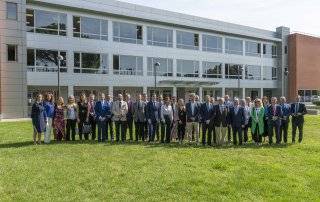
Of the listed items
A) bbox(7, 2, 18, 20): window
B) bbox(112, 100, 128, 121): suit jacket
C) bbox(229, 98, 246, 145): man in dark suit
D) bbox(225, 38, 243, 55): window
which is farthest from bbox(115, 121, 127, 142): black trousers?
bbox(225, 38, 243, 55): window

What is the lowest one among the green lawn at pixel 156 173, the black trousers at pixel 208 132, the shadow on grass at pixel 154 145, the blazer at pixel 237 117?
the green lawn at pixel 156 173

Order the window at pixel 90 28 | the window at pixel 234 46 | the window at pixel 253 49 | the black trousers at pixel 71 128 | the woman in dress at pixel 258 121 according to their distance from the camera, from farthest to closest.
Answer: the window at pixel 253 49, the window at pixel 234 46, the window at pixel 90 28, the black trousers at pixel 71 128, the woman in dress at pixel 258 121

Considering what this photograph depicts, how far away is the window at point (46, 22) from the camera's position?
34.5 metres

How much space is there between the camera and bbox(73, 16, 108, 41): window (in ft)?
124

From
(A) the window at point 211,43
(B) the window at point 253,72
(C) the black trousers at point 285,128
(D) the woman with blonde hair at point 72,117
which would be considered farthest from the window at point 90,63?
(C) the black trousers at point 285,128

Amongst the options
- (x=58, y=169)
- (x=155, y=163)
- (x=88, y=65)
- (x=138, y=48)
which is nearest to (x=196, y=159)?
(x=155, y=163)

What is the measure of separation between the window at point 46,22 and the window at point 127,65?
6.14 meters

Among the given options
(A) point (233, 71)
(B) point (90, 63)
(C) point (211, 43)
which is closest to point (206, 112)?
(B) point (90, 63)

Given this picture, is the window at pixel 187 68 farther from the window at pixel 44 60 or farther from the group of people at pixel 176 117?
the group of people at pixel 176 117

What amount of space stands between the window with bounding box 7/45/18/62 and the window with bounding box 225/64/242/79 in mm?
27460

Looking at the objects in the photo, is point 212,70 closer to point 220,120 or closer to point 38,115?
point 220,120

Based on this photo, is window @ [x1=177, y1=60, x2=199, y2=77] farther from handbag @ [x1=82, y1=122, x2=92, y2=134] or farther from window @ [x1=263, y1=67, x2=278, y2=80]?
handbag @ [x1=82, y1=122, x2=92, y2=134]

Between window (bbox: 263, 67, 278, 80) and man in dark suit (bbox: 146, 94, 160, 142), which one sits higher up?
window (bbox: 263, 67, 278, 80)

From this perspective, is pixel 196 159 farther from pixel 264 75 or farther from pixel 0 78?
Answer: pixel 264 75
